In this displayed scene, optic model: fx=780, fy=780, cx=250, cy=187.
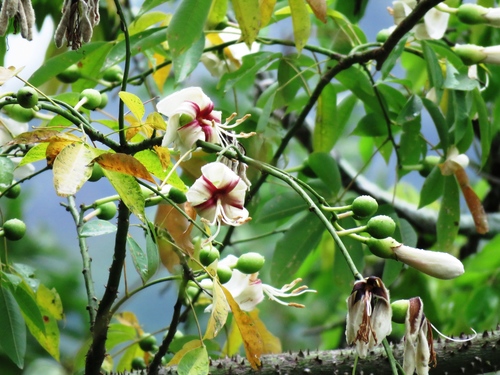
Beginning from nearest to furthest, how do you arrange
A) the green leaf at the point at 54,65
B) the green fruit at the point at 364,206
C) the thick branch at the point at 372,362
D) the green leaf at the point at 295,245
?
the green fruit at the point at 364,206, the thick branch at the point at 372,362, the green leaf at the point at 54,65, the green leaf at the point at 295,245

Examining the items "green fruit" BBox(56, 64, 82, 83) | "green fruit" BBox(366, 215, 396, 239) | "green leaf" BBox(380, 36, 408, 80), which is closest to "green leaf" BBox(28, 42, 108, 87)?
"green fruit" BBox(56, 64, 82, 83)

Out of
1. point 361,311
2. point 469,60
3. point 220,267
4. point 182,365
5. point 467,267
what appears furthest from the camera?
point 467,267

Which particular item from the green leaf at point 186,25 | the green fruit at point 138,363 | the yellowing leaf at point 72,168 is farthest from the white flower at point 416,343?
the green fruit at point 138,363

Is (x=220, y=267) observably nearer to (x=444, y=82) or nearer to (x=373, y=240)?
(x=373, y=240)

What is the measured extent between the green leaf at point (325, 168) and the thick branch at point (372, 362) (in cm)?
32

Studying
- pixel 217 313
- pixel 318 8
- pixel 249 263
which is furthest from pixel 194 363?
pixel 318 8

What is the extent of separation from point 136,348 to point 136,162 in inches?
25.0

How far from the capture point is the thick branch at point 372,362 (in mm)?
887

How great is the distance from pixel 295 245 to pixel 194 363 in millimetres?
447

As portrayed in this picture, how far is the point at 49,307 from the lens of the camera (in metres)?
0.99

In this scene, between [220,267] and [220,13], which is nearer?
[220,267]

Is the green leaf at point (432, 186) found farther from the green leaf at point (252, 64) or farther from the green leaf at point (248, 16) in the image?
the green leaf at point (248, 16)

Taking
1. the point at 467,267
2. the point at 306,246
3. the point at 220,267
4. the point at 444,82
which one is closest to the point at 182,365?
the point at 220,267

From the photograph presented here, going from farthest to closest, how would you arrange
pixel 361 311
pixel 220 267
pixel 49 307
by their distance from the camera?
pixel 49 307 → pixel 220 267 → pixel 361 311
